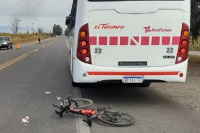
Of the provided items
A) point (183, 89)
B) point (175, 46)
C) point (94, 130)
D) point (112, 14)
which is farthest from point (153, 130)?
point (183, 89)

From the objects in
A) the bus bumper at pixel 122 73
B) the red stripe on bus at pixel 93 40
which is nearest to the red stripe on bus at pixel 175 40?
the bus bumper at pixel 122 73

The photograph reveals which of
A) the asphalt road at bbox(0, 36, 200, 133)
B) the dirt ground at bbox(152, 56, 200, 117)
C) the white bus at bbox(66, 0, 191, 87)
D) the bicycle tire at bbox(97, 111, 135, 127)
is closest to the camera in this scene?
the asphalt road at bbox(0, 36, 200, 133)

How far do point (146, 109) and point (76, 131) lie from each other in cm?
Answer: 217

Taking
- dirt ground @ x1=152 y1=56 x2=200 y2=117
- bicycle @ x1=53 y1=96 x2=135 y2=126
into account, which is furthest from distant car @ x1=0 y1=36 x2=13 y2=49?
bicycle @ x1=53 y1=96 x2=135 y2=126

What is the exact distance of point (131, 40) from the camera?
6.41m

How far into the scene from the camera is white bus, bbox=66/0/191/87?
6293 millimetres

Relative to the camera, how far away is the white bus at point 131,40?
6.29m

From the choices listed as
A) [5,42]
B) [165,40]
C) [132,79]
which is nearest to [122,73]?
[132,79]

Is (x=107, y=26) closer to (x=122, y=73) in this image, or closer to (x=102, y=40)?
(x=102, y=40)

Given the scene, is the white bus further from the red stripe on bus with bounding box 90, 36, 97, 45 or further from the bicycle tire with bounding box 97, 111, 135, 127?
the bicycle tire with bounding box 97, 111, 135, 127

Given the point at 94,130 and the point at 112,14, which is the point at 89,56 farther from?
the point at 94,130

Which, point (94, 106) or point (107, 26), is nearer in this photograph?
point (107, 26)

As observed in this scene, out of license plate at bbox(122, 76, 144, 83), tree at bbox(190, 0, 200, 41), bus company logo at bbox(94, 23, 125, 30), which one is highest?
tree at bbox(190, 0, 200, 41)

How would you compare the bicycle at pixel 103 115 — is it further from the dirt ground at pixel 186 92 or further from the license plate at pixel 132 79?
the dirt ground at pixel 186 92
